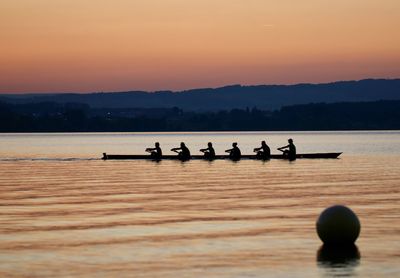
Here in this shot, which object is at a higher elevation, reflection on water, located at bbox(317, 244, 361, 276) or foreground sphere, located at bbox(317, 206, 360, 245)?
foreground sphere, located at bbox(317, 206, 360, 245)

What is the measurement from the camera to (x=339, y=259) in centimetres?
2359

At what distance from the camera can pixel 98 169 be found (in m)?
66.0

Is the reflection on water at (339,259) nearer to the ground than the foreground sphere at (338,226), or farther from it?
nearer to the ground

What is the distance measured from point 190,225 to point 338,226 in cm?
588

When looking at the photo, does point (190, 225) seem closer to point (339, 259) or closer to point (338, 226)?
point (338, 226)

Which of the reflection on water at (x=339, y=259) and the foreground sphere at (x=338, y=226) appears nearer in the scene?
the reflection on water at (x=339, y=259)

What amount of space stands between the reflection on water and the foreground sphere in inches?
8.2

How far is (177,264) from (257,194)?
1930 centimetres

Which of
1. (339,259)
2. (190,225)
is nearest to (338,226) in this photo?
(339,259)

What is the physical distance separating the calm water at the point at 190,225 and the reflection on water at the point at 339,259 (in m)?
0.05

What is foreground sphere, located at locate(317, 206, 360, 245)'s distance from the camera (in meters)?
25.2

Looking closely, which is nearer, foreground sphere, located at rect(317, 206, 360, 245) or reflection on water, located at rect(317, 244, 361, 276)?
reflection on water, located at rect(317, 244, 361, 276)

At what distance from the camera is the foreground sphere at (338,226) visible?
25188 mm

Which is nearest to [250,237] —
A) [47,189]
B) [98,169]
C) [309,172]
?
[47,189]
